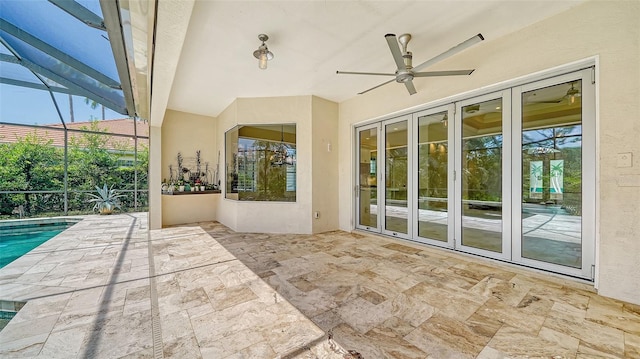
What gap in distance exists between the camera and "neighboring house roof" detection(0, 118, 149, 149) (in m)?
6.53

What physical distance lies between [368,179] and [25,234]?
24.1 feet

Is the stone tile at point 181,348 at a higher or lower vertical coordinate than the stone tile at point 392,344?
higher

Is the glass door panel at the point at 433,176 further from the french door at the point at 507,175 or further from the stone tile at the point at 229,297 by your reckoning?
the stone tile at the point at 229,297

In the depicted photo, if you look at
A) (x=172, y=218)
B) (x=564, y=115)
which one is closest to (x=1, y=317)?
(x=172, y=218)

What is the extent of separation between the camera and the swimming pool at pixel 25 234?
391cm

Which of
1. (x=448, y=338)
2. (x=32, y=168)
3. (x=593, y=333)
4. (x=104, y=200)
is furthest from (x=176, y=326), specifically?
(x=32, y=168)

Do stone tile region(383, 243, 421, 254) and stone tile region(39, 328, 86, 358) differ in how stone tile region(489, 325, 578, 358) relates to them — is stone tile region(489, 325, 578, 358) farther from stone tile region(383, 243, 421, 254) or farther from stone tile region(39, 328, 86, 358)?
stone tile region(39, 328, 86, 358)

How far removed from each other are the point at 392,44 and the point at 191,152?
5639 millimetres

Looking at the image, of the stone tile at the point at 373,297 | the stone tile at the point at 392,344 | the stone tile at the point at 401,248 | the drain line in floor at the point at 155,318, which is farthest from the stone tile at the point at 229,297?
the stone tile at the point at 401,248

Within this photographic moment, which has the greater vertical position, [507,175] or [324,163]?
[324,163]

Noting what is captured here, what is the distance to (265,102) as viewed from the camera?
5.14m

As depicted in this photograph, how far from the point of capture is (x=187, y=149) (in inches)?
245

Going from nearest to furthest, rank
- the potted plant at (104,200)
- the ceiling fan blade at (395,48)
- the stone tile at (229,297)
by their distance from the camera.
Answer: the stone tile at (229,297)
the ceiling fan blade at (395,48)
the potted plant at (104,200)

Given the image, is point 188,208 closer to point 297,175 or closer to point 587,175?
point 297,175
